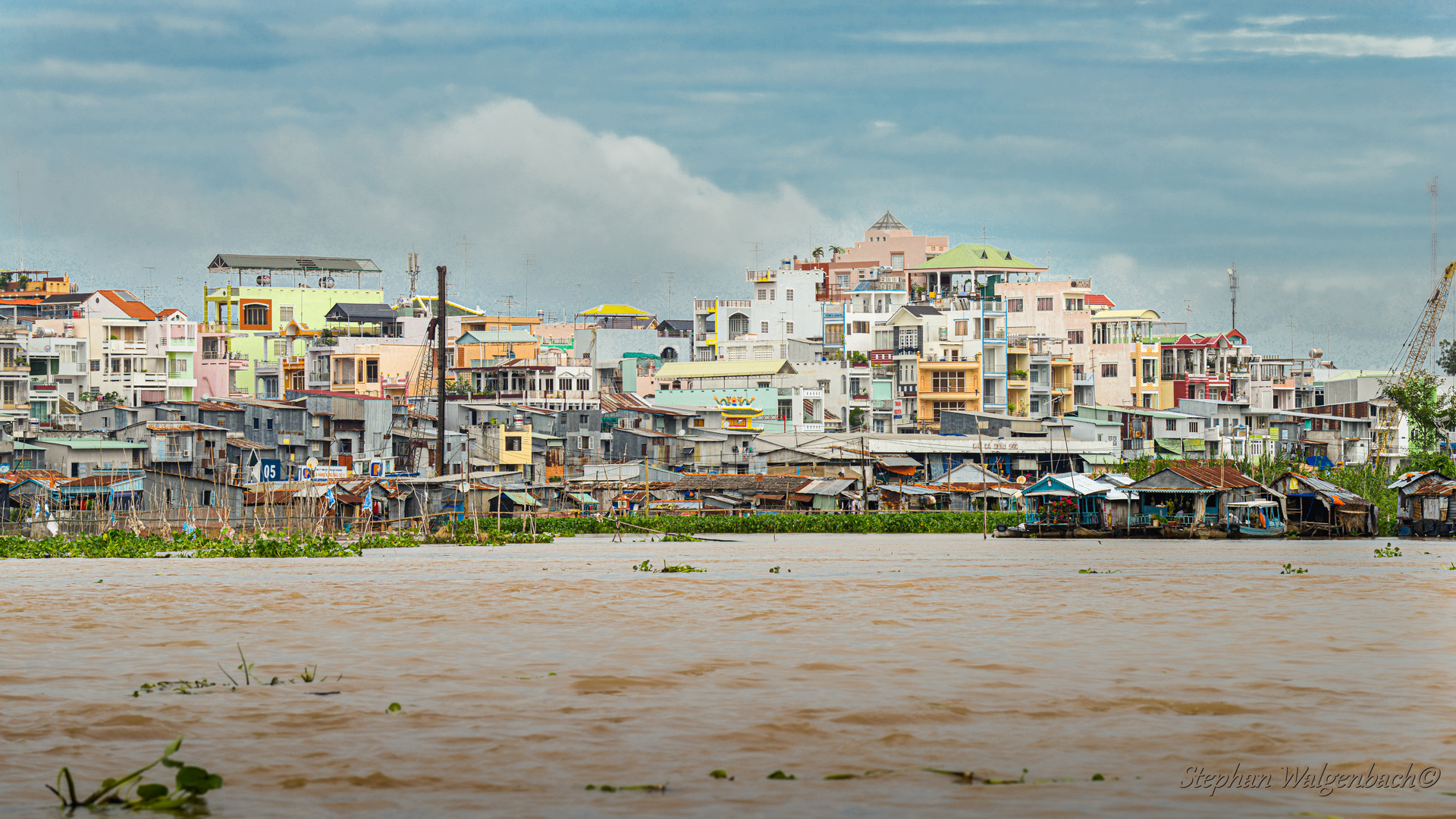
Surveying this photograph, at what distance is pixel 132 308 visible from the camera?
94.6m

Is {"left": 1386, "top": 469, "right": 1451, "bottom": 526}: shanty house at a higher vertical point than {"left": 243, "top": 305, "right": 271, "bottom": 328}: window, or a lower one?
lower

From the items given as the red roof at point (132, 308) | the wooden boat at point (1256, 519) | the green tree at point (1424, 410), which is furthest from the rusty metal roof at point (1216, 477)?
the red roof at point (132, 308)

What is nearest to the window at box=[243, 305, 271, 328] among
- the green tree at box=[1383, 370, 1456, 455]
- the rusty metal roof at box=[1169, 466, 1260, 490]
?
the rusty metal roof at box=[1169, 466, 1260, 490]

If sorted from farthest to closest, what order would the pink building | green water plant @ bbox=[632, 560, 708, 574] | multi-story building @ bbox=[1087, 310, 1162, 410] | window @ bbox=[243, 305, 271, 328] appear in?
the pink building → window @ bbox=[243, 305, 271, 328] → multi-story building @ bbox=[1087, 310, 1162, 410] → green water plant @ bbox=[632, 560, 708, 574]

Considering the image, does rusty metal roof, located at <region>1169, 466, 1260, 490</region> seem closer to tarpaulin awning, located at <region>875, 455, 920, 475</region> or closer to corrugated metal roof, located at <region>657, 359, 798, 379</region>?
tarpaulin awning, located at <region>875, 455, 920, 475</region>

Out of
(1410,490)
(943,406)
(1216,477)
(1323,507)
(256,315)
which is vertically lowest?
(1323,507)

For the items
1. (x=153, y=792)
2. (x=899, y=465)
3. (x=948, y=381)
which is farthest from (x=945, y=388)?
(x=153, y=792)

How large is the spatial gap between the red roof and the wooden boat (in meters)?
66.3

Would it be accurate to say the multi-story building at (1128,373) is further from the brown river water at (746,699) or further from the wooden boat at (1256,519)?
the brown river water at (746,699)

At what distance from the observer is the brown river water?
8148 millimetres

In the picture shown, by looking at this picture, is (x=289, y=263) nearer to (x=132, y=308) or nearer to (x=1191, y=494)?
(x=132, y=308)

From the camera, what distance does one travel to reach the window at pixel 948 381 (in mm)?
94750

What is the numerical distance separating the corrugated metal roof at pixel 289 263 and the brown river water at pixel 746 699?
3878 inches

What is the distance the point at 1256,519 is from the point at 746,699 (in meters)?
47.4
